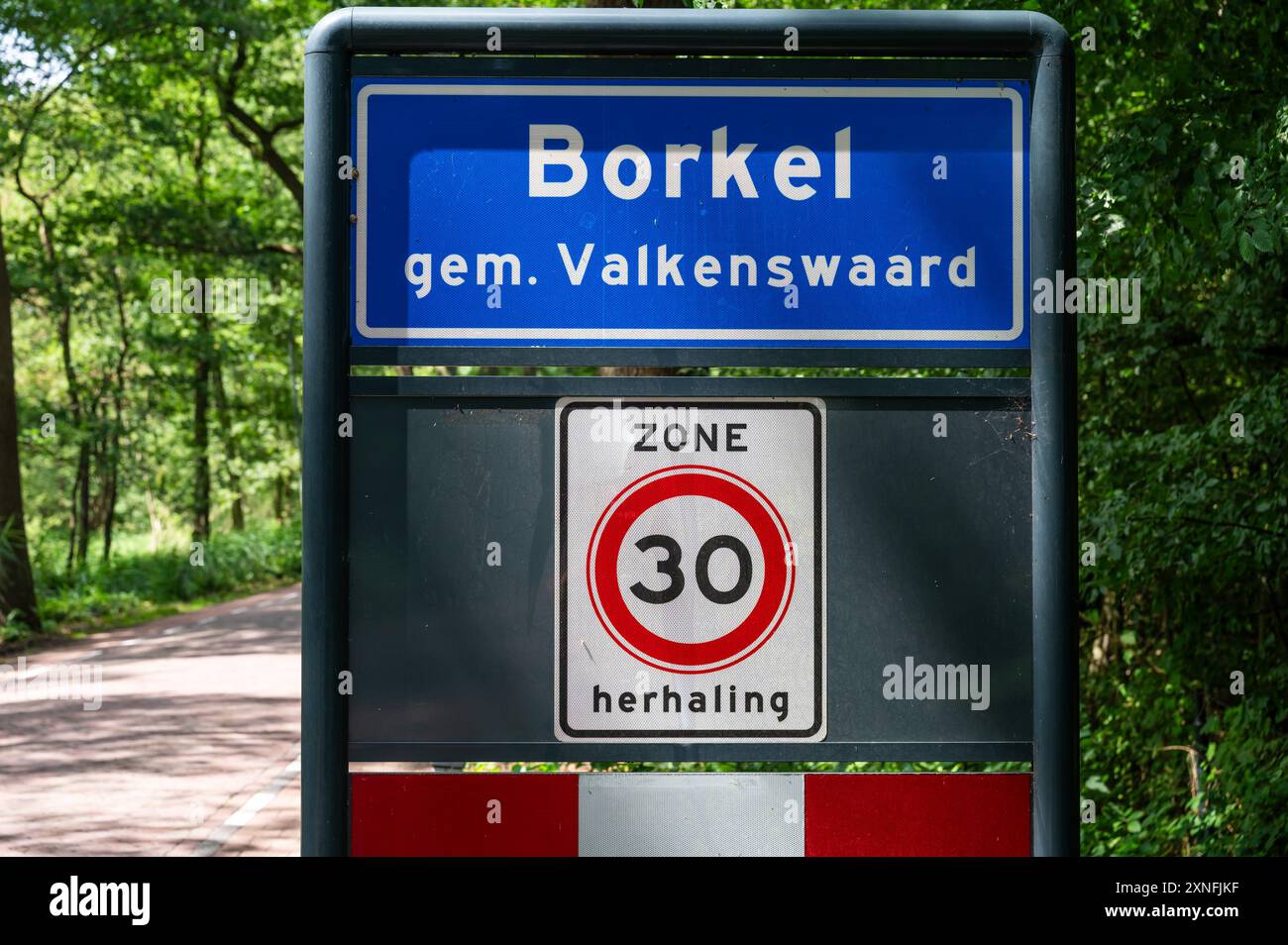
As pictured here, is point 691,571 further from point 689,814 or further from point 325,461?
point 325,461

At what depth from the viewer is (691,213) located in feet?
6.98

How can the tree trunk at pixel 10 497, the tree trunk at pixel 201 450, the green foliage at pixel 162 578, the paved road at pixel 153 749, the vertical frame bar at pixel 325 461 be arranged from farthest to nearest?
the tree trunk at pixel 201 450 < the green foliage at pixel 162 578 < the tree trunk at pixel 10 497 < the paved road at pixel 153 749 < the vertical frame bar at pixel 325 461

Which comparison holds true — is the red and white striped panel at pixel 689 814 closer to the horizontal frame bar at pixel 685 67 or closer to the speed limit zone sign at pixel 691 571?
the speed limit zone sign at pixel 691 571

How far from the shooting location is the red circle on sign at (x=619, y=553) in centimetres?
212

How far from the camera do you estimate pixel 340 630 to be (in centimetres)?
206

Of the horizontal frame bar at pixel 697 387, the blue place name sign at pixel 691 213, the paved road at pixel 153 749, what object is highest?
the blue place name sign at pixel 691 213

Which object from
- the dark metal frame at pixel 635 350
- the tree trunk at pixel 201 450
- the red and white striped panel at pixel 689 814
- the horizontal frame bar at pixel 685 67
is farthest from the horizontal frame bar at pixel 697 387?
the tree trunk at pixel 201 450

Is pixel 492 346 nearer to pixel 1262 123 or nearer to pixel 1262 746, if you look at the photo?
pixel 1262 123

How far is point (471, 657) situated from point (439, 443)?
14.7 inches

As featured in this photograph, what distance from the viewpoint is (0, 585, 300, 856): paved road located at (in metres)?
7.46

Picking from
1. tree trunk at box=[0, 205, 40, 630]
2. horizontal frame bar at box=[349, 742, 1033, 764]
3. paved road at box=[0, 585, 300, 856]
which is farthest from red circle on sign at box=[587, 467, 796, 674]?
tree trunk at box=[0, 205, 40, 630]

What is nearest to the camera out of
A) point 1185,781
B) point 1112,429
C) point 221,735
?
point 1185,781

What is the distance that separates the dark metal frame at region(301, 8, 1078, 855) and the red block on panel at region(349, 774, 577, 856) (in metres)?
0.05
